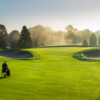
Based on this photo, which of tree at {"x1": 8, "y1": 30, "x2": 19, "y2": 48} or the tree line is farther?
the tree line

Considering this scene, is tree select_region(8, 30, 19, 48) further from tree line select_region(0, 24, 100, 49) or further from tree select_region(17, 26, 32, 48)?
tree select_region(17, 26, 32, 48)

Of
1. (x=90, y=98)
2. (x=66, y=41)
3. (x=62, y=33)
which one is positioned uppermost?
(x=62, y=33)

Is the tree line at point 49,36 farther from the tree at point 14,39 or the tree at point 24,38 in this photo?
the tree at point 24,38

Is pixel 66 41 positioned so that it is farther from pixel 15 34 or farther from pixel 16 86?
pixel 16 86

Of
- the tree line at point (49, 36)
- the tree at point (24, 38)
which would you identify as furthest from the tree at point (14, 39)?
the tree at point (24, 38)

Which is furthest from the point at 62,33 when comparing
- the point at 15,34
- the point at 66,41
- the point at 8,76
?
the point at 8,76

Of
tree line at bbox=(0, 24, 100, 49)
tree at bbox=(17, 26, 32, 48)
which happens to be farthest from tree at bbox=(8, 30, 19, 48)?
tree at bbox=(17, 26, 32, 48)

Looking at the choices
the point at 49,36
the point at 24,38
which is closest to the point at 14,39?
the point at 24,38

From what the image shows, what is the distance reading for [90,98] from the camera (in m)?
6.22

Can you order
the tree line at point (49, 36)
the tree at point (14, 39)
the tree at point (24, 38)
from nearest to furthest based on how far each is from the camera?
1. the tree at point (24, 38)
2. the tree at point (14, 39)
3. the tree line at point (49, 36)

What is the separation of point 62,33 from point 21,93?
90.2 m

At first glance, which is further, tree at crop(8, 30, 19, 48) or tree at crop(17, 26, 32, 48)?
tree at crop(8, 30, 19, 48)

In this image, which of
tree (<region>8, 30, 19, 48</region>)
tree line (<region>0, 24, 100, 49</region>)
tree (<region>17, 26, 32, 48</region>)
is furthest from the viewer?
tree line (<region>0, 24, 100, 49</region>)

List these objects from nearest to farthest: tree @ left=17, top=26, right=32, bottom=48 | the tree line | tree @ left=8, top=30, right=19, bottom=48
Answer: tree @ left=17, top=26, right=32, bottom=48, tree @ left=8, top=30, right=19, bottom=48, the tree line
